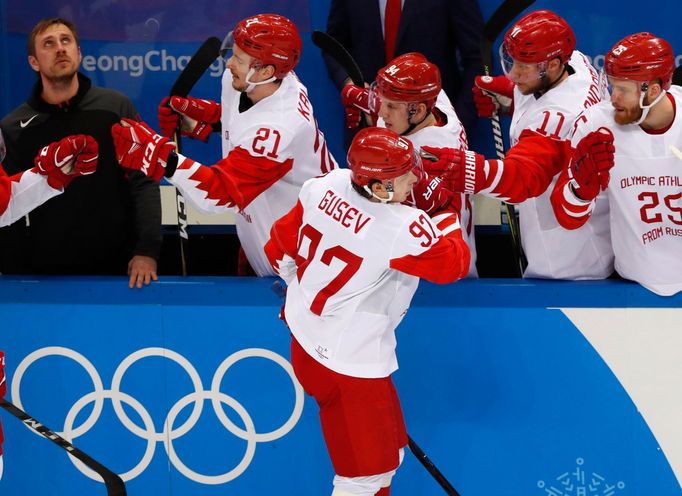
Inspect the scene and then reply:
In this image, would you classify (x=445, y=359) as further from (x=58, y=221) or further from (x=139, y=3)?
(x=139, y=3)

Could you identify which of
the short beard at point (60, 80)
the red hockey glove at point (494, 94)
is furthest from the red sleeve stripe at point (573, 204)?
the short beard at point (60, 80)

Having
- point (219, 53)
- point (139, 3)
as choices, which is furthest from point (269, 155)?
point (139, 3)

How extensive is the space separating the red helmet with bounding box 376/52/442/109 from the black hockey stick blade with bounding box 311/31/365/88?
81 cm

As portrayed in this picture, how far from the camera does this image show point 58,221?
4.27 meters

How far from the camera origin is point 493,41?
4344mm

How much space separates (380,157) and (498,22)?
140 cm

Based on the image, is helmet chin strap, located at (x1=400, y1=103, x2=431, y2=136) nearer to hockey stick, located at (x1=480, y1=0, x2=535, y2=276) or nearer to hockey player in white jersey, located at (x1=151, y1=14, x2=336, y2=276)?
hockey player in white jersey, located at (x1=151, y1=14, x2=336, y2=276)

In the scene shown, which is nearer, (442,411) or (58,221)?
(442,411)

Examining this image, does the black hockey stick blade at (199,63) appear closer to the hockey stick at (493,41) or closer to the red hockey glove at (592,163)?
the hockey stick at (493,41)

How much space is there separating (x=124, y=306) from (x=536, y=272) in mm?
1477

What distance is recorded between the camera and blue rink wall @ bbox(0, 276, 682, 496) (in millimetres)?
3764

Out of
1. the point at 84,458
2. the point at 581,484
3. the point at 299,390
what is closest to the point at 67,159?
the point at 84,458

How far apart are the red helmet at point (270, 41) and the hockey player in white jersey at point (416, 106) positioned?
0.32 m

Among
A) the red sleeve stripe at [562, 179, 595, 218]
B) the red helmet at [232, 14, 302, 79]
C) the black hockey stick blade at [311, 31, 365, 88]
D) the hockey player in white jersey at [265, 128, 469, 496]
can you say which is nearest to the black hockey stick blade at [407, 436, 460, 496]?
the hockey player in white jersey at [265, 128, 469, 496]
